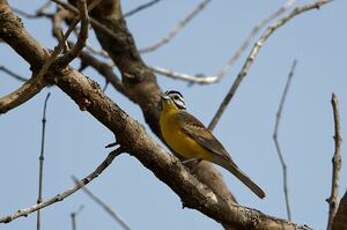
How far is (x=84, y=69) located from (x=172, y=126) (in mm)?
1129

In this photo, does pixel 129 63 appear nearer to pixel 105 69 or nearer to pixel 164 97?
pixel 105 69

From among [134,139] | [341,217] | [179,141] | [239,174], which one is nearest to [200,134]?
[179,141]

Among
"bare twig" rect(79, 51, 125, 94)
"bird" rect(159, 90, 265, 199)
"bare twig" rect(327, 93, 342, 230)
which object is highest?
"bare twig" rect(79, 51, 125, 94)

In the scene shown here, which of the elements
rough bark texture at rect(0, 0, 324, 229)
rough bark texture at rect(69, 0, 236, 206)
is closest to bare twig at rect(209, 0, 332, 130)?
rough bark texture at rect(69, 0, 236, 206)

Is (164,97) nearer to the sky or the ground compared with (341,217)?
nearer to the sky

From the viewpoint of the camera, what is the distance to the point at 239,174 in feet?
24.0

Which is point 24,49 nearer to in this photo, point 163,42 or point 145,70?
point 145,70

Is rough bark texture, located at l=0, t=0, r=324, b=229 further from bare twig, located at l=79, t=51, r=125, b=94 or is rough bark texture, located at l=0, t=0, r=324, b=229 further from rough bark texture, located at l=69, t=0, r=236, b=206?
bare twig, located at l=79, t=51, r=125, b=94

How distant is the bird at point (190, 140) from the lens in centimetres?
748

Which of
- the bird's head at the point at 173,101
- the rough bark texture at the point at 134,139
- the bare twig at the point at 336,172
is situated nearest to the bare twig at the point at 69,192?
the rough bark texture at the point at 134,139

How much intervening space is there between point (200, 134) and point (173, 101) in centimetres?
91

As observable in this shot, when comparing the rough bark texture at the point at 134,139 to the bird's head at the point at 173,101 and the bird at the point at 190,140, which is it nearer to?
the bird at the point at 190,140

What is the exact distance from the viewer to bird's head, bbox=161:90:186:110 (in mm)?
8312

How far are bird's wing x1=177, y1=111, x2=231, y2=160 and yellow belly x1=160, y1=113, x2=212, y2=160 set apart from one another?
5 centimetres
